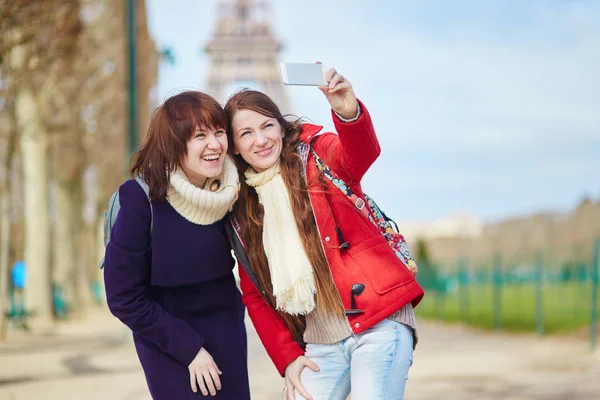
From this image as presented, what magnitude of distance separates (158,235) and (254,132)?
492 mm

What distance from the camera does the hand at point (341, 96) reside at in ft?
10.3

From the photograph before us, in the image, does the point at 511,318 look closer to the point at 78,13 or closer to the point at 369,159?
the point at 78,13

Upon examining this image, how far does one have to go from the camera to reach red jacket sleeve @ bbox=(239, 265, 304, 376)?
11.2 feet

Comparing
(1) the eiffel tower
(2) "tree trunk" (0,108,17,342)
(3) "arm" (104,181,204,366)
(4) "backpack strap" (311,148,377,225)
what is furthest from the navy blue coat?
(1) the eiffel tower

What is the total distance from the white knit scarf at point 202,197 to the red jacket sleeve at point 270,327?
29 cm

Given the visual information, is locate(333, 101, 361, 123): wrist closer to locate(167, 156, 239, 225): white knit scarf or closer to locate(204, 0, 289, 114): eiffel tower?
locate(167, 156, 239, 225): white knit scarf

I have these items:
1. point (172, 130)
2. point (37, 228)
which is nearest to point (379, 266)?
point (172, 130)

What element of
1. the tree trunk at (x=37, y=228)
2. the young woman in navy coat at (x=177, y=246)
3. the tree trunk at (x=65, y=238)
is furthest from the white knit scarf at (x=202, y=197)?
the tree trunk at (x=65, y=238)

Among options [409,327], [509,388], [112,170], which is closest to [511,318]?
[509,388]

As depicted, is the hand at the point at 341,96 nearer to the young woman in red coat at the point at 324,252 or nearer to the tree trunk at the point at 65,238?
the young woman in red coat at the point at 324,252

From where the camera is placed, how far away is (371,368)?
3174 millimetres

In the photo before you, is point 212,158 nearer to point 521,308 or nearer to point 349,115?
point 349,115

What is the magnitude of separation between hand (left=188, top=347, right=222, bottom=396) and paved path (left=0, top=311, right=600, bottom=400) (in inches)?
181

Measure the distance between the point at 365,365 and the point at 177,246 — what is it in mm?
759
